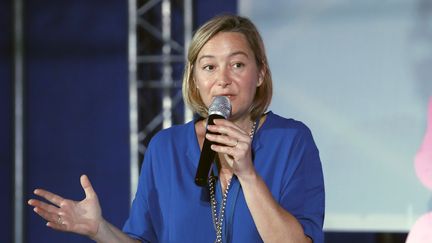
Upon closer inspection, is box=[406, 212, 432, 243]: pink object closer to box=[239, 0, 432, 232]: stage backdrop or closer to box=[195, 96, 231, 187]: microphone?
box=[239, 0, 432, 232]: stage backdrop

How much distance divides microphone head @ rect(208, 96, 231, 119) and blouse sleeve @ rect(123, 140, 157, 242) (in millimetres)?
324

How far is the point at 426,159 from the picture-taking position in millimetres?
4137

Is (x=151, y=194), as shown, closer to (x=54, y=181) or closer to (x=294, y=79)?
(x=294, y=79)

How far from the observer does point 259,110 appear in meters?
2.07

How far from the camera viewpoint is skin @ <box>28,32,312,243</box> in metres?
1.69

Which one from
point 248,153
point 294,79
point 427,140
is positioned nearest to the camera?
point 248,153

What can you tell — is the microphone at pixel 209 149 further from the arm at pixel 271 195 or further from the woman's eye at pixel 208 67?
the woman's eye at pixel 208 67

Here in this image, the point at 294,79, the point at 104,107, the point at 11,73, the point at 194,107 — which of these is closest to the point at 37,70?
the point at 11,73

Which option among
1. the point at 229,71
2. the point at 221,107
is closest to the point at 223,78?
the point at 229,71

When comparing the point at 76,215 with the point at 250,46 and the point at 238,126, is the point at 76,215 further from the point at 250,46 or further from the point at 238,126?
the point at 250,46

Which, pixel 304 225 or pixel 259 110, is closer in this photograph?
pixel 304 225

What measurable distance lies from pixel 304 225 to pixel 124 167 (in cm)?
359

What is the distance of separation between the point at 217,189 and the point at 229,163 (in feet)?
0.61

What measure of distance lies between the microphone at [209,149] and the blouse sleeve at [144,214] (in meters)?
0.26
